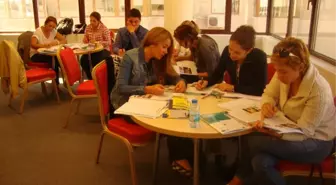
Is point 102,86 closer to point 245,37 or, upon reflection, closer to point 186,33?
point 186,33

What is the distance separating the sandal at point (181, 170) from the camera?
102 inches

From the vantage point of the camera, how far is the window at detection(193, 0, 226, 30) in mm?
6062

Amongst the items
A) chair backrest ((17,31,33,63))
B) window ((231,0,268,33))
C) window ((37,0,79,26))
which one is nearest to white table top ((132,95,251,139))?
chair backrest ((17,31,33,63))

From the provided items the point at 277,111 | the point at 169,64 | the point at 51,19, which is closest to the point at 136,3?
the point at 51,19

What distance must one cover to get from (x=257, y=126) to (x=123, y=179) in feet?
4.13

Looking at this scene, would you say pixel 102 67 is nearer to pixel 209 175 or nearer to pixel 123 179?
pixel 123 179

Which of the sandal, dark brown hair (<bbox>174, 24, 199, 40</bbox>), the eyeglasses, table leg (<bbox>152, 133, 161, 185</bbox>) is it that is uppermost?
dark brown hair (<bbox>174, 24, 199, 40</bbox>)

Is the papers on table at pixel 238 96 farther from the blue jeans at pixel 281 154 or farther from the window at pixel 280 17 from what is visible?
the window at pixel 280 17

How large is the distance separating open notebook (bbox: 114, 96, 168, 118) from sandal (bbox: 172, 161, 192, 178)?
2.05 feet

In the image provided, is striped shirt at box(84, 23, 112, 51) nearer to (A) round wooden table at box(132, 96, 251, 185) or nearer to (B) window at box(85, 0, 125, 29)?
(B) window at box(85, 0, 125, 29)

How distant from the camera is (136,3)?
632 cm

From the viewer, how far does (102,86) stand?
2.48 m

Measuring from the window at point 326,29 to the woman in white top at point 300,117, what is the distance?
74.9 inches

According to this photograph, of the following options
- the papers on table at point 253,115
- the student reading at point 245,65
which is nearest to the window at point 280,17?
the student reading at point 245,65
